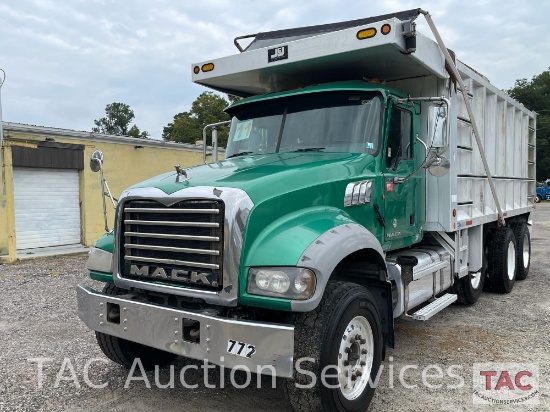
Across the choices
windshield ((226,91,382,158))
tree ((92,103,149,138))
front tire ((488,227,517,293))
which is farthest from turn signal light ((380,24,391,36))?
tree ((92,103,149,138))

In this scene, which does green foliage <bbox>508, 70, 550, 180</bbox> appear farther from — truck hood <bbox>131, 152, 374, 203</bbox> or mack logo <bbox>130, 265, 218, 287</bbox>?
mack logo <bbox>130, 265, 218, 287</bbox>

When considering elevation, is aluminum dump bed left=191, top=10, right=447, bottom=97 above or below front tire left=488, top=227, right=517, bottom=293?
above

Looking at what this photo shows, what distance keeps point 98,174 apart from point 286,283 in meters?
13.2

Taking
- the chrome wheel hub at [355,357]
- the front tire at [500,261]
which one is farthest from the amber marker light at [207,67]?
the front tire at [500,261]

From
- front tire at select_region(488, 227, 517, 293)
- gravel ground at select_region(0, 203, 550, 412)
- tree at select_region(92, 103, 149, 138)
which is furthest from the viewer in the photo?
tree at select_region(92, 103, 149, 138)

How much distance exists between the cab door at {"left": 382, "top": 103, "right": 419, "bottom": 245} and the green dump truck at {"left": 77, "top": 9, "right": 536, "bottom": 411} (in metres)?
0.02

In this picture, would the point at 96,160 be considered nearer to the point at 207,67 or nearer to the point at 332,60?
the point at 207,67

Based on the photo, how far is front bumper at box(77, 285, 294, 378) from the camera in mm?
2918

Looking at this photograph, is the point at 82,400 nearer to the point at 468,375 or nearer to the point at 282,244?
the point at 282,244

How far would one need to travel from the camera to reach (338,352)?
10.6 feet

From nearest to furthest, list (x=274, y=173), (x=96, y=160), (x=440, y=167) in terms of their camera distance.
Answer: (x=274, y=173) → (x=440, y=167) → (x=96, y=160)

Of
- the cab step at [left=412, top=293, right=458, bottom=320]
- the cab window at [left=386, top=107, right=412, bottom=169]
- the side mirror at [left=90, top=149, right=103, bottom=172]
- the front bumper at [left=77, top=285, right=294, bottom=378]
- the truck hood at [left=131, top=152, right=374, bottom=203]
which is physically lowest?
the cab step at [left=412, top=293, right=458, bottom=320]

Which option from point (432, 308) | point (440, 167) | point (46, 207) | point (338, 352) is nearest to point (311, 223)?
point (338, 352)

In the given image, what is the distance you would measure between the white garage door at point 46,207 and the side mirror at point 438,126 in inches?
463
